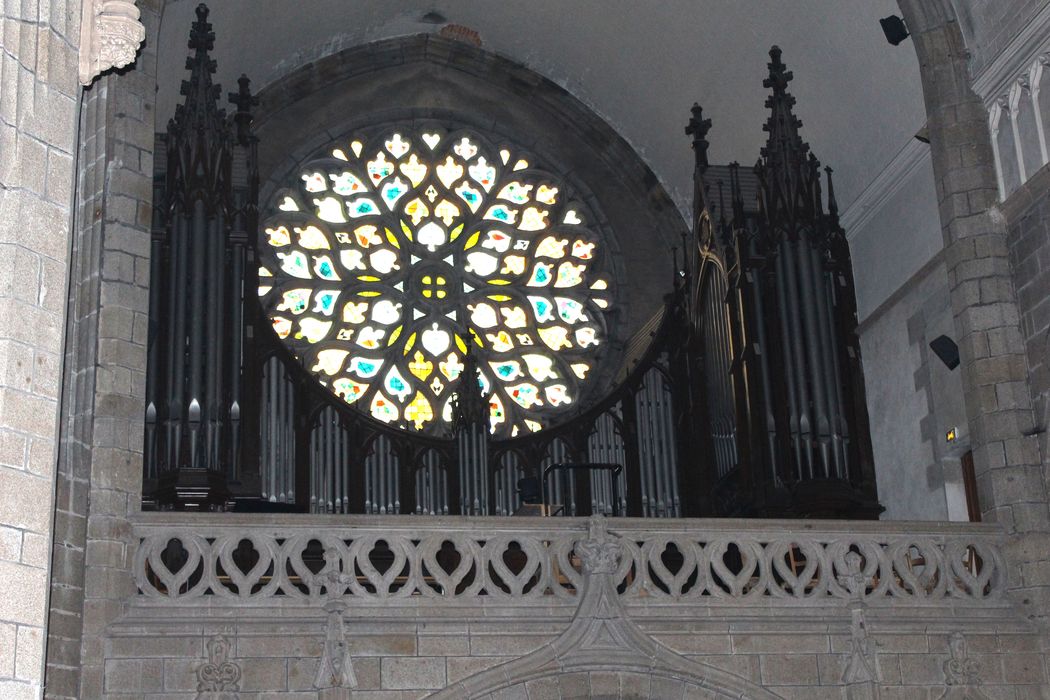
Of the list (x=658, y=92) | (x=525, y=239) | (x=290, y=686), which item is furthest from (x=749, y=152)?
(x=290, y=686)

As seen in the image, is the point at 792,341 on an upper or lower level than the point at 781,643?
upper

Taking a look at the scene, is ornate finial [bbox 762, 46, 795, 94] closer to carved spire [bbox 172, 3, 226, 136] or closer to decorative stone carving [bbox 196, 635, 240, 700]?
carved spire [bbox 172, 3, 226, 136]

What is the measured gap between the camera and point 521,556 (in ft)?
36.1

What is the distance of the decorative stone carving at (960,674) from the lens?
396 inches

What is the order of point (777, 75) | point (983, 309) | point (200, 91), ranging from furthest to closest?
point (777, 75) < point (200, 91) < point (983, 309)

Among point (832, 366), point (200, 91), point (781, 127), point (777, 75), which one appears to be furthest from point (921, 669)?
Answer: point (200, 91)

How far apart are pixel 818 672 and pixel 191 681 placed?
142 inches

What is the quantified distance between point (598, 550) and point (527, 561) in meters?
0.45

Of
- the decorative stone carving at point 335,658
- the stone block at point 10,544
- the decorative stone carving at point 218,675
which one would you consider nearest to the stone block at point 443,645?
the decorative stone carving at point 335,658

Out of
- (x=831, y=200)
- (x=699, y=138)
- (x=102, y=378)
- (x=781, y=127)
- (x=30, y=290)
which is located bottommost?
(x=30, y=290)

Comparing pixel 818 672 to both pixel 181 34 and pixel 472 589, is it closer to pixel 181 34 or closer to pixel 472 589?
pixel 472 589

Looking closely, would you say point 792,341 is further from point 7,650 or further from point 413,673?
point 7,650

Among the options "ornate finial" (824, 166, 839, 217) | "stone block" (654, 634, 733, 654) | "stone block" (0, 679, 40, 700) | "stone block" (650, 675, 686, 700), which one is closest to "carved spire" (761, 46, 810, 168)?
"ornate finial" (824, 166, 839, 217)

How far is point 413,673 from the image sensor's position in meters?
9.52
